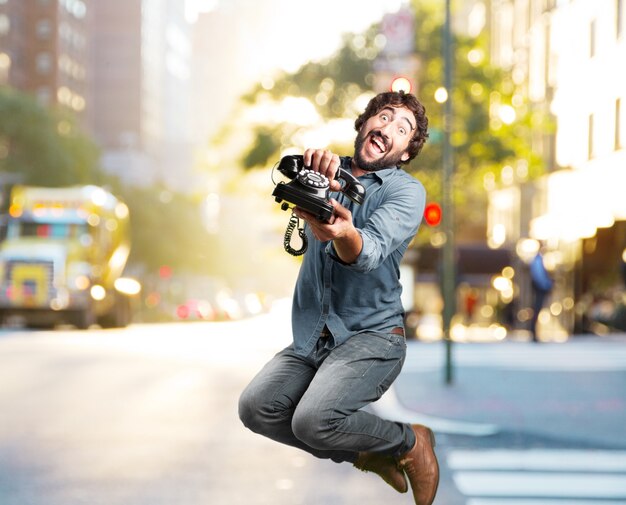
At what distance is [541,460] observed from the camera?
11.0 meters

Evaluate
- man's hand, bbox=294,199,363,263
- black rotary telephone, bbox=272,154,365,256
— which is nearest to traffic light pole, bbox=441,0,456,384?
man's hand, bbox=294,199,363,263

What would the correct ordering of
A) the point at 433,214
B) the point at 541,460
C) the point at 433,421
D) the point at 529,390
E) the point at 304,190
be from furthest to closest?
the point at 433,214
the point at 529,390
the point at 433,421
the point at 541,460
the point at 304,190

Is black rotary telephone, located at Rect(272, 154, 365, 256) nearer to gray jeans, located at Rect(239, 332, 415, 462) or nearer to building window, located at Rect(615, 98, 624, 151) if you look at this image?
gray jeans, located at Rect(239, 332, 415, 462)

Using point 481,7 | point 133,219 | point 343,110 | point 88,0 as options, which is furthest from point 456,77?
point 88,0

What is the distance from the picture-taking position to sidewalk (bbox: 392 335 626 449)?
41.4 ft

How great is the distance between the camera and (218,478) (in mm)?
9578

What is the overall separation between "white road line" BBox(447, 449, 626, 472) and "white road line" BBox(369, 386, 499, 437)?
0.92 meters

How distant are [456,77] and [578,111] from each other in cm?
404

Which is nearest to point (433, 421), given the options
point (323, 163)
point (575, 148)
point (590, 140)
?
point (323, 163)

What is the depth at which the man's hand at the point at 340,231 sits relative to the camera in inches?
142

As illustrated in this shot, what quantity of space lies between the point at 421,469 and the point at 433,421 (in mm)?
8603

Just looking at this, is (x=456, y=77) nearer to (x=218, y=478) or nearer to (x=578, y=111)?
(x=578, y=111)

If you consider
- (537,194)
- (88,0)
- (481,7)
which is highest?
(88,0)

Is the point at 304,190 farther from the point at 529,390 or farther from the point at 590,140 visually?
the point at 590,140
